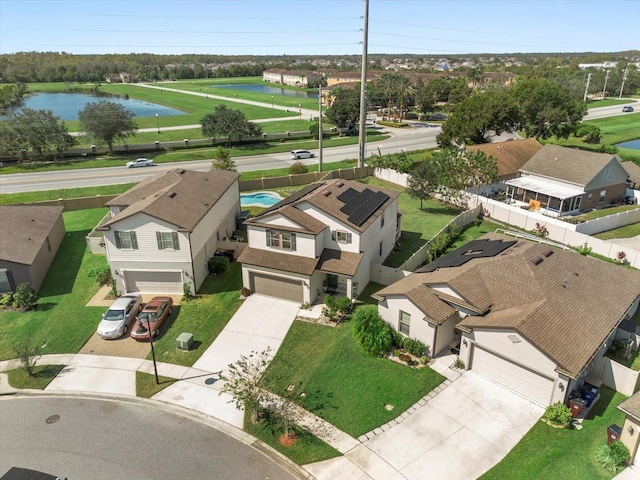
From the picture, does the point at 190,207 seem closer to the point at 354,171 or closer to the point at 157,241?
the point at 157,241

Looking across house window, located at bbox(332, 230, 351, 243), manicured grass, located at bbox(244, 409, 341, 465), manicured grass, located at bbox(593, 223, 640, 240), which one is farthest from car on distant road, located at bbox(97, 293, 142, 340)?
manicured grass, located at bbox(593, 223, 640, 240)

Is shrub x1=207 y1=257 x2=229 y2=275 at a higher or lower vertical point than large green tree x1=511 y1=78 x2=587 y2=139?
lower

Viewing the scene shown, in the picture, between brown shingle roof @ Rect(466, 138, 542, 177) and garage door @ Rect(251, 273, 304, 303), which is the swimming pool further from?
brown shingle roof @ Rect(466, 138, 542, 177)

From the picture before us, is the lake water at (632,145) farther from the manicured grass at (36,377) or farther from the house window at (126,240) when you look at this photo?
the manicured grass at (36,377)

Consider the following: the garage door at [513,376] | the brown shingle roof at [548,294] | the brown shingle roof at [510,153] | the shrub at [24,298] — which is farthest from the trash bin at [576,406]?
the brown shingle roof at [510,153]

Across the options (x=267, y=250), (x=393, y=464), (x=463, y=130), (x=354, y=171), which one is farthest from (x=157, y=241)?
(x=463, y=130)

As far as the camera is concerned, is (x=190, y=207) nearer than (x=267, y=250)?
No
